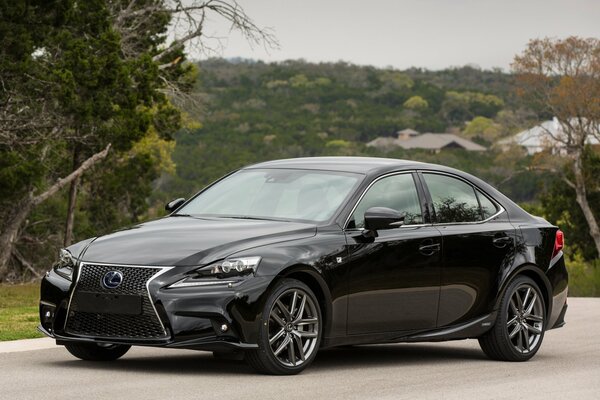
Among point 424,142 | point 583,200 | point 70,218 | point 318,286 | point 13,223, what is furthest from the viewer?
point 424,142

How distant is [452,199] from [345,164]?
1.09 meters

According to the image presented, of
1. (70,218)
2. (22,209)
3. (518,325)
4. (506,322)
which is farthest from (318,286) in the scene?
(70,218)

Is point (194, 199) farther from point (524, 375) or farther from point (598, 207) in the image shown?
point (598, 207)

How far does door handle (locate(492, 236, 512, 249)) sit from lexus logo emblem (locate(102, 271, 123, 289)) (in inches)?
144

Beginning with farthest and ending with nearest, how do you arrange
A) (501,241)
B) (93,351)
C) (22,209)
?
1. (22,209)
2. (501,241)
3. (93,351)

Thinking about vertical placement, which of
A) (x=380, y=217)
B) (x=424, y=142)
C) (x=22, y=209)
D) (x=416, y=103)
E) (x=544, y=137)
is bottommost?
(x=22, y=209)

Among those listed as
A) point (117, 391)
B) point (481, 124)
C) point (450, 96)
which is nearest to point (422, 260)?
point (117, 391)

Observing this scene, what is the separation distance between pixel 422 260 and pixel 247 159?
110 meters

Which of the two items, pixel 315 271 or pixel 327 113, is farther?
pixel 327 113

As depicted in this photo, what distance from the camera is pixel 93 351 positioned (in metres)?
10.8

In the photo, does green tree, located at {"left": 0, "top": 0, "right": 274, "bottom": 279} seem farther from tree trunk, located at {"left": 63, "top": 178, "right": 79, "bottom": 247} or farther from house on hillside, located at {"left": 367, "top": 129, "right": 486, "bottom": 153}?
house on hillside, located at {"left": 367, "top": 129, "right": 486, "bottom": 153}

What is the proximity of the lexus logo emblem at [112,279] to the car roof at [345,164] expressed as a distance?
7.30ft

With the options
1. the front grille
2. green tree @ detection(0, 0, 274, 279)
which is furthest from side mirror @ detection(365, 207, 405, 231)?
green tree @ detection(0, 0, 274, 279)

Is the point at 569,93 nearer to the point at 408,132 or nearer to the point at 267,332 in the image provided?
the point at 267,332
